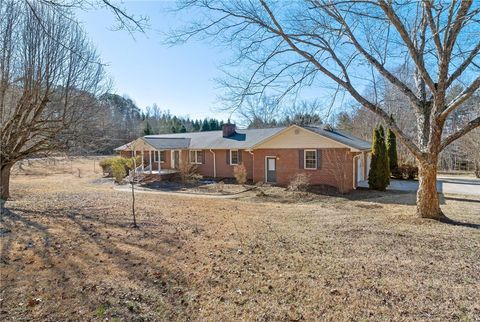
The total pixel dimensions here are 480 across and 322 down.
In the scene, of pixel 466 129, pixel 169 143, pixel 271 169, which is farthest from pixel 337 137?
pixel 169 143

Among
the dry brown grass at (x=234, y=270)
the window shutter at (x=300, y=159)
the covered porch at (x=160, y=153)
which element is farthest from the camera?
the covered porch at (x=160, y=153)

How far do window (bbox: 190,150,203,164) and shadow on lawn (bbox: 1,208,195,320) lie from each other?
16.7 meters

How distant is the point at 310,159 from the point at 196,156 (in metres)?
10.6

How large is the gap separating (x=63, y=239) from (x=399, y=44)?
10.5 m

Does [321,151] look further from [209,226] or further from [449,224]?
[209,226]

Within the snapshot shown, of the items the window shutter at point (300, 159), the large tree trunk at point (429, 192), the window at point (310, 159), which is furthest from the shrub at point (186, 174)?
the large tree trunk at point (429, 192)

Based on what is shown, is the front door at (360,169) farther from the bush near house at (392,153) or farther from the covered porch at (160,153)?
the covered porch at (160,153)

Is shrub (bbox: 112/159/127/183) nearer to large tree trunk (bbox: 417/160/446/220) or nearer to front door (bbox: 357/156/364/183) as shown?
front door (bbox: 357/156/364/183)

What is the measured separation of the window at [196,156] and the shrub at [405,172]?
51.8 feet

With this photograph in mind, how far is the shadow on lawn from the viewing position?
352 centimetres

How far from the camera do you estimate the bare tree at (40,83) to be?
748cm

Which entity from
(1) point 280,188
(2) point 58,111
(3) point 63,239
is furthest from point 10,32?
(1) point 280,188

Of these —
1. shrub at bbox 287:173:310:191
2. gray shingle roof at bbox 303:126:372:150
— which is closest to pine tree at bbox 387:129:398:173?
gray shingle roof at bbox 303:126:372:150

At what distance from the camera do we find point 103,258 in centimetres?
473
